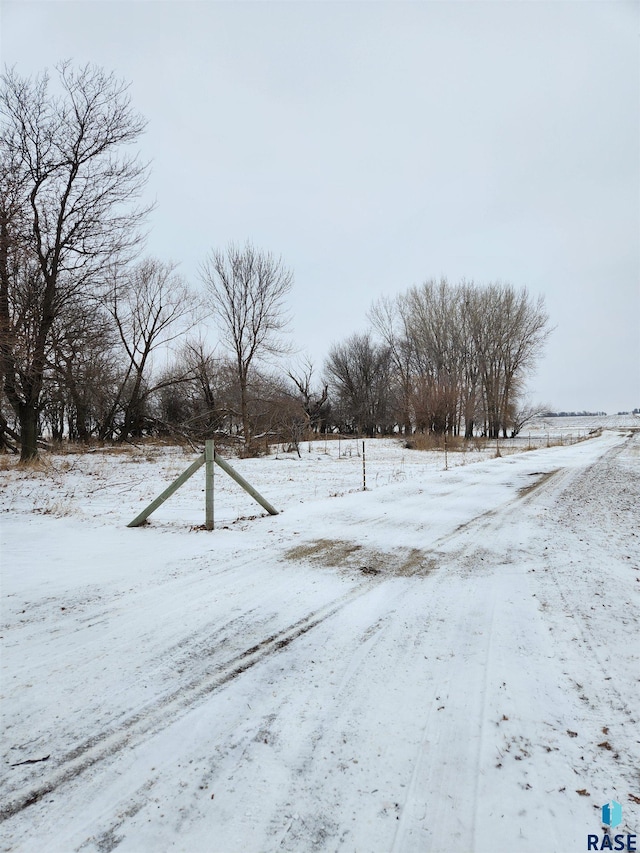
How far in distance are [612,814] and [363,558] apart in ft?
10.5

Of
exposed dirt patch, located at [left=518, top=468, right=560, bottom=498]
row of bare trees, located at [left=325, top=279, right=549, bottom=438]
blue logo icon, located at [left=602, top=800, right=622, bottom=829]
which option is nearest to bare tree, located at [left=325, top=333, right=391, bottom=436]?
row of bare trees, located at [left=325, top=279, right=549, bottom=438]

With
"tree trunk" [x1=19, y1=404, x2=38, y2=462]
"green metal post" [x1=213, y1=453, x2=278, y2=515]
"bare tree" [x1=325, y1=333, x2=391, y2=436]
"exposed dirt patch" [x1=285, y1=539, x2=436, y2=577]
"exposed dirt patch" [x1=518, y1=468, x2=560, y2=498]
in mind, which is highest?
"bare tree" [x1=325, y1=333, x2=391, y2=436]

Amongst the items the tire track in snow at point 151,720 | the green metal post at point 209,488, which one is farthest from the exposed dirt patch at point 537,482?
the tire track in snow at point 151,720

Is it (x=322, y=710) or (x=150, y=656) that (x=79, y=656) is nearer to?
(x=150, y=656)

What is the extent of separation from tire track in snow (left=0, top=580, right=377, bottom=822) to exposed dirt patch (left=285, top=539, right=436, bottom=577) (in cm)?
140

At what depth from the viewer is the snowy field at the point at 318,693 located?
5.25ft

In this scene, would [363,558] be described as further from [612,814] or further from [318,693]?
[612,814]

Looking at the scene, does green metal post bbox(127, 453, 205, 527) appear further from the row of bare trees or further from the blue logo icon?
the row of bare trees

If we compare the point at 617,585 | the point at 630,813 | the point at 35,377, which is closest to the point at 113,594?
the point at 630,813

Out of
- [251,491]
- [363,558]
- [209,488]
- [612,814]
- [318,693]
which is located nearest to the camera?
[612,814]

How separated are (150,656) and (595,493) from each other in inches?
345

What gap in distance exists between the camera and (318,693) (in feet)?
7.64

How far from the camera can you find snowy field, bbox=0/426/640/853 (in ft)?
5.25

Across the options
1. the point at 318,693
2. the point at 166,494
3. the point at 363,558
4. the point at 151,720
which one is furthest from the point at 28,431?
the point at 318,693
